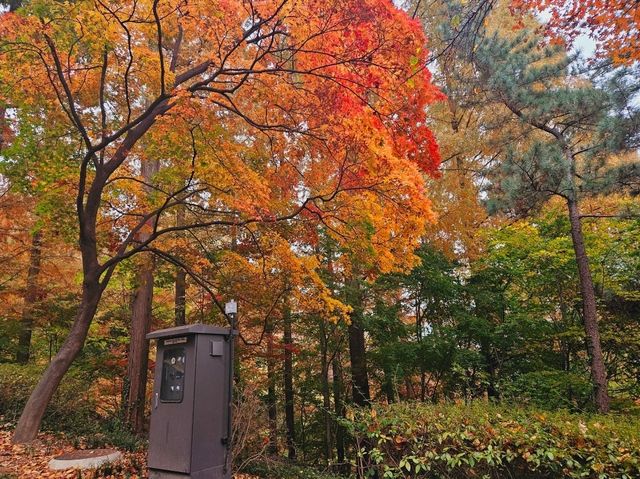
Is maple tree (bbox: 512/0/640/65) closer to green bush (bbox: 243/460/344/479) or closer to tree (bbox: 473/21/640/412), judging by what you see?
tree (bbox: 473/21/640/412)

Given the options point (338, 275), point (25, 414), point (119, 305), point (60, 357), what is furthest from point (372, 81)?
point (119, 305)

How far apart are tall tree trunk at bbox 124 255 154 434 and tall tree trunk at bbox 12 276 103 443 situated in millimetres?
1661

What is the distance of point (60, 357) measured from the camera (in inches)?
230

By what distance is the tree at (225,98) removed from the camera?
16.3 feet

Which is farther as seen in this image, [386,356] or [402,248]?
[386,356]

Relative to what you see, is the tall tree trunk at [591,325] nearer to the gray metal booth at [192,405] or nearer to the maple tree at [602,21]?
the maple tree at [602,21]

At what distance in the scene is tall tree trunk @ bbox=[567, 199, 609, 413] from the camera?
630cm

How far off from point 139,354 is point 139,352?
0.04m

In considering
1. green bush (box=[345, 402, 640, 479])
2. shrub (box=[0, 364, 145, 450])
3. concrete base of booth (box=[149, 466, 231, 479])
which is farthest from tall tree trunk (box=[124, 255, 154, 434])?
green bush (box=[345, 402, 640, 479])

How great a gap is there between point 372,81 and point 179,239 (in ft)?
15.8

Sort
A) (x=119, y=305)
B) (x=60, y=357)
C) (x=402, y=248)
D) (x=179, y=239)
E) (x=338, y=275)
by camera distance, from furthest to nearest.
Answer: (x=119, y=305) → (x=338, y=275) → (x=179, y=239) → (x=402, y=248) → (x=60, y=357)

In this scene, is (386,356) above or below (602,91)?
below

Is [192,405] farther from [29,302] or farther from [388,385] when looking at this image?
[29,302]

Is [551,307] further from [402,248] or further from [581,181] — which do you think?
[402,248]
